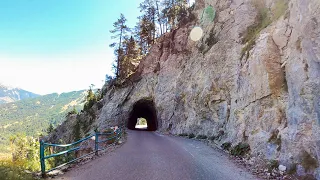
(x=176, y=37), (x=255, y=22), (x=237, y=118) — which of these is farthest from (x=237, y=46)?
(x=176, y=37)

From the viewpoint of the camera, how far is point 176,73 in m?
33.9

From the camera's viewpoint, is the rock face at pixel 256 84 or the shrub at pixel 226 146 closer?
the rock face at pixel 256 84

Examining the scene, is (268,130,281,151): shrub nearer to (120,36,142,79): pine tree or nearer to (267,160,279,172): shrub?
(267,160,279,172): shrub

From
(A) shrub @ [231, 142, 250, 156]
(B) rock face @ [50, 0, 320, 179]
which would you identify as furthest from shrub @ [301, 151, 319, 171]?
(A) shrub @ [231, 142, 250, 156]

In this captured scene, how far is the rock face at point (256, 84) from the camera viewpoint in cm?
790

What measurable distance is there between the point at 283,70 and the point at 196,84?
14.8 metres

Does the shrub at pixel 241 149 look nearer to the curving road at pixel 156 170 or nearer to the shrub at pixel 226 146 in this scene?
the shrub at pixel 226 146

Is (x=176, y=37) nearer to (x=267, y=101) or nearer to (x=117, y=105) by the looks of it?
(x=117, y=105)

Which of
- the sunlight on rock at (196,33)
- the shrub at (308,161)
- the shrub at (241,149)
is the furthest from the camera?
the sunlight on rock at (196,33)

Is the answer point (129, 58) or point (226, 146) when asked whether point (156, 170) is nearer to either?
point (226, 146)

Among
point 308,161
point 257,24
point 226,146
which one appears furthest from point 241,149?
point 257,24

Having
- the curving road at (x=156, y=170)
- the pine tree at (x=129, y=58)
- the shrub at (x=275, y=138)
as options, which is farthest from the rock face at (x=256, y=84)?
the pine tree at (x=129, y=58)

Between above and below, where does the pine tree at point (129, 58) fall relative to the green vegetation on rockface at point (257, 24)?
above

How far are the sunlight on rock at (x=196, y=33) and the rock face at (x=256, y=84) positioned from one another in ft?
2.88
